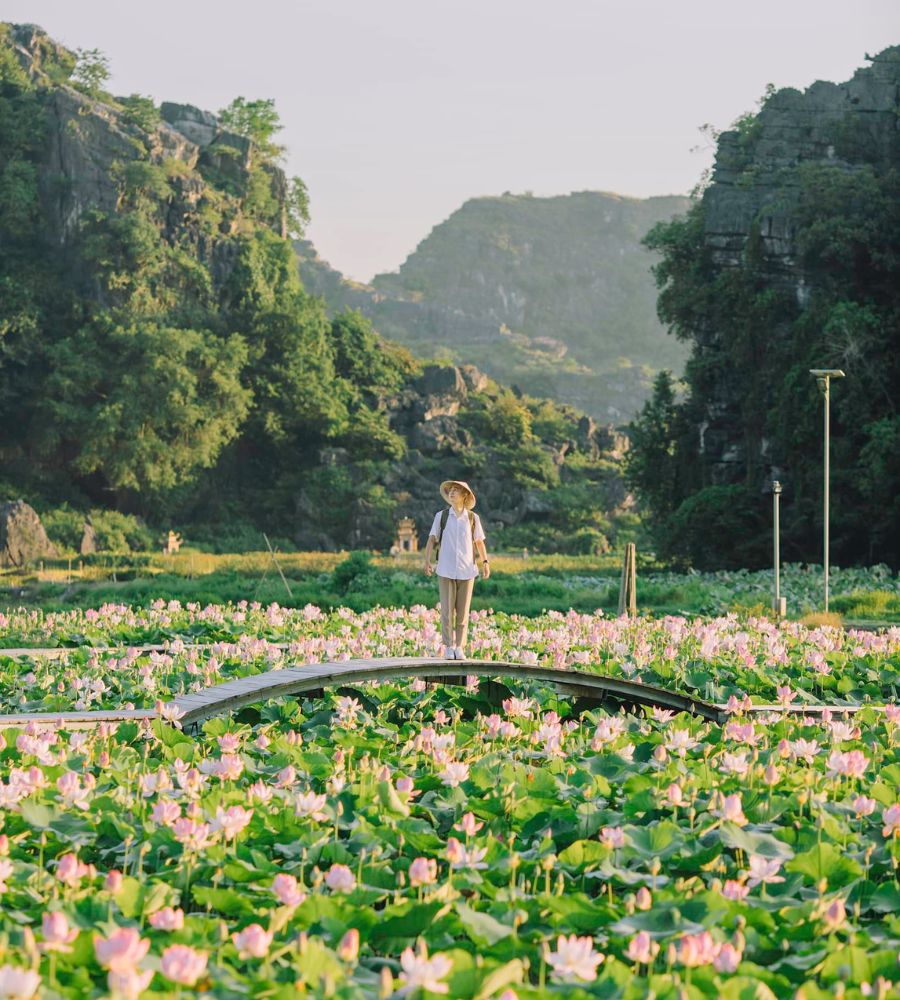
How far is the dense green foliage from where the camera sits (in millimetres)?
28641

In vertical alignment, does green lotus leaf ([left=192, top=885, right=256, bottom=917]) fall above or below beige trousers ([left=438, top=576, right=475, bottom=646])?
below

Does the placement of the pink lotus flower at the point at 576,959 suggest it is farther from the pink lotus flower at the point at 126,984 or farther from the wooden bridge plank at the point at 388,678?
the wooden bridge plank at the point at 388,678

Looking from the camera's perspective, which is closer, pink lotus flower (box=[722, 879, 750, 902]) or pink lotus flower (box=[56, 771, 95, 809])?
pink lotus flower (box=[722, 879, 750, 902])

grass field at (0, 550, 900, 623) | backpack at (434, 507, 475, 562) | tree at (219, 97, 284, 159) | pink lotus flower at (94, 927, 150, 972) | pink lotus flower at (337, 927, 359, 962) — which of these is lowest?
grass field at (0, 550, 900, 623)

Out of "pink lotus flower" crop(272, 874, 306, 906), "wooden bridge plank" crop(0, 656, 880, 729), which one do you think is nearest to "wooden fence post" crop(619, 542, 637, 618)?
"wooden bridge plank" crop(0, 656, 880, 729)

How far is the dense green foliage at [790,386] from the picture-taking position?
28641 millimetres

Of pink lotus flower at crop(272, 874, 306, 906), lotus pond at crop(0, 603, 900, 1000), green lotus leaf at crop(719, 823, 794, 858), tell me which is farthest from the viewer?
green lotus leaf at crop(719, 823, 794, 858)

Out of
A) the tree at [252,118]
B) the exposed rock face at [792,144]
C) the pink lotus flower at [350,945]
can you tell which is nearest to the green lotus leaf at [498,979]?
the pink lotus flower at [350,945]

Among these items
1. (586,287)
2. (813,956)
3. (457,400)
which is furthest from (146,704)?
(586,287)

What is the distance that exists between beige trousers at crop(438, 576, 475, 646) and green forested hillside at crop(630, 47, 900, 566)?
19.2 m

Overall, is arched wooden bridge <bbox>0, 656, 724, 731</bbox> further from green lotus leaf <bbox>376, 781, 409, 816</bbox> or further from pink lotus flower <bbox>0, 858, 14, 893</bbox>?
pink lotus flower <bbox>0, 858, 14, 893</bbox>

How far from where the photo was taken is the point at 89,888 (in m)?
4.04

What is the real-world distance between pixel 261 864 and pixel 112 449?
3686cm

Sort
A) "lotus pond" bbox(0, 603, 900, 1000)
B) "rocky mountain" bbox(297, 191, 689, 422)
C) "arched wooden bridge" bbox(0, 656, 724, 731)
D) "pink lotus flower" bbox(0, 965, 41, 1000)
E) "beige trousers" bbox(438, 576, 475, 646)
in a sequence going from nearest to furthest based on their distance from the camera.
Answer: "pink lotus flower" bbox(0, 965, 41, 1000)
"lotus pond" bbox(0, 603, 900, 1000)
"arched wooden bridge" bbox(0, 656, 724, 731)
"beige trousers" bbox(438, 576, 475, 646)
"rocky mountain" bbox(297, 191, 689, 422)
